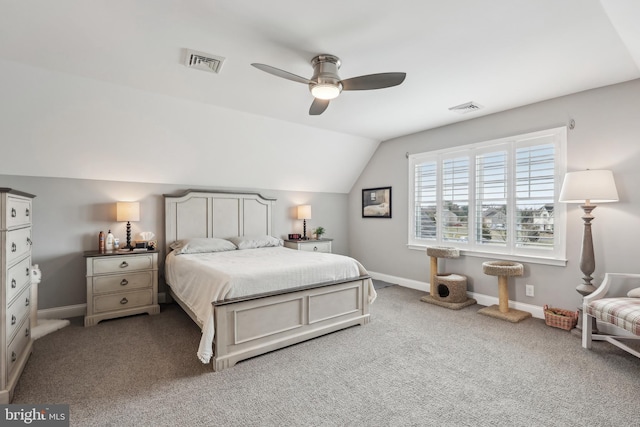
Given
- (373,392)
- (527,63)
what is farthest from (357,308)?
(527,63)

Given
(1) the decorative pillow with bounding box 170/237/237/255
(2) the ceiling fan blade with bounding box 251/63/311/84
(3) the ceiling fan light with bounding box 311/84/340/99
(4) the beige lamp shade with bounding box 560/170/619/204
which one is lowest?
(1) the decorative pillow with bounding box 170/237/237/255

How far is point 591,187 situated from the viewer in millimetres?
3023

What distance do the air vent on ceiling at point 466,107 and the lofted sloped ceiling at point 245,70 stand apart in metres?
0.13

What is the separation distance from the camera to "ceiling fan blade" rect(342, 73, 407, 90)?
2.37 m

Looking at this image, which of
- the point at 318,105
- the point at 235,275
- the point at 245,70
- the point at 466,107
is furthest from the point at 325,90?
the point at 466,107

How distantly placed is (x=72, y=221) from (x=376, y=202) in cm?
457

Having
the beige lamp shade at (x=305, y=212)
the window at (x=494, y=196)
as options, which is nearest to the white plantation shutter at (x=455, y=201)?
the window at (x=494, y=196)

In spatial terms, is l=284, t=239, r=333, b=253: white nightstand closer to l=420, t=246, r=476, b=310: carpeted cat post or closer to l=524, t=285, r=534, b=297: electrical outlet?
l=420, t=246, r=476, b=310: carpeted cat post

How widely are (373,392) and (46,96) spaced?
4.07 meters

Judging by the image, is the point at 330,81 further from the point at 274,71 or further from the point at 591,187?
the point at 591,187

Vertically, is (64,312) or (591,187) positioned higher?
(591,187)

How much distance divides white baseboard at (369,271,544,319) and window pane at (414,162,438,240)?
30.5 inches

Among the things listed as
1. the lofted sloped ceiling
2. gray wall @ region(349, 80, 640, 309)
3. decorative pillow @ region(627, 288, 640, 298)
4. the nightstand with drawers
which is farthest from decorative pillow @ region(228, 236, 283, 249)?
decorative pillow @ region(627, 288, 640, 298)

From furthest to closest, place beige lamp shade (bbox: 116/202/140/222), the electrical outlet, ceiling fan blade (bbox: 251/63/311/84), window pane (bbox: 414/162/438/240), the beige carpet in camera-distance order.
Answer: window pane (bbox: 414/162/438/240)
beige lamp shade (bbox: 116/202/140/222)
the electrical outlet
ceiling fan blade (bbox: 251/63/311/84)
the beige carpet
